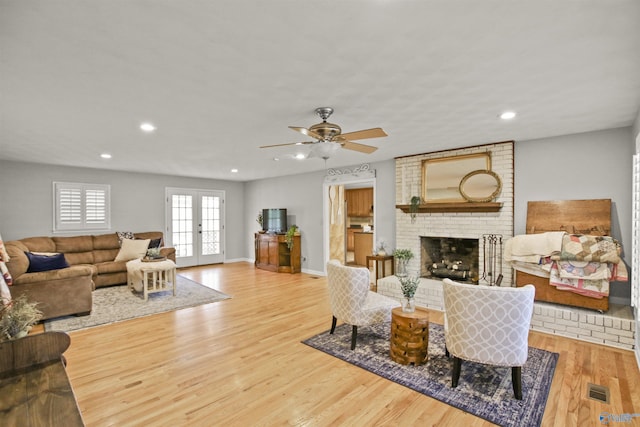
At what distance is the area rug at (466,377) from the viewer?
230 centimetres

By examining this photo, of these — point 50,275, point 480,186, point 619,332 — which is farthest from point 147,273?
point 619,332

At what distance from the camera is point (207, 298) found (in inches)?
208

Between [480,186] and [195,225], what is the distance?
23.4 ft

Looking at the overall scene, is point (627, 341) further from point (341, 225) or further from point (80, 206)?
point (80, 206)

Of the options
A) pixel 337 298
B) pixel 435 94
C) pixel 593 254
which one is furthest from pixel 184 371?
pixel 593 254

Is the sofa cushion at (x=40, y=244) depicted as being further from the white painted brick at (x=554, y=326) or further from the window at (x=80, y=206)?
the white painted brick at (x=554, y=326)

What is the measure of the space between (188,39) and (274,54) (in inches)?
20.4

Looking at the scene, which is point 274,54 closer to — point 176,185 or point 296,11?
point 296,11

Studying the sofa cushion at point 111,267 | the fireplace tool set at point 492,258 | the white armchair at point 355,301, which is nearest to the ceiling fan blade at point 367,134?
the white armchair at point 355,301

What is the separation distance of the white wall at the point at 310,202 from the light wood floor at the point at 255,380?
8.74 ft

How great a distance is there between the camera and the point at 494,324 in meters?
2.38

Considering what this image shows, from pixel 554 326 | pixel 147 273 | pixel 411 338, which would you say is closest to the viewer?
pixel 411 338

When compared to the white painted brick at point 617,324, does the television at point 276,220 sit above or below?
above

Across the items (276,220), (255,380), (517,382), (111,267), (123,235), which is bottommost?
(255,380)
